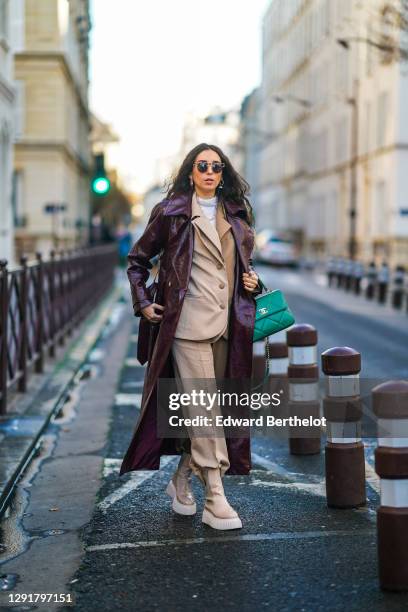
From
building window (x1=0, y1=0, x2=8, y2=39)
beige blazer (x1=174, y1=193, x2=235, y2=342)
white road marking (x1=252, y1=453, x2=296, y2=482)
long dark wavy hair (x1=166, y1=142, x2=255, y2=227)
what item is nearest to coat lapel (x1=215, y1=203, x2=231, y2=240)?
beige blazer (x1=174, y1=193, x2=235, y2=342)

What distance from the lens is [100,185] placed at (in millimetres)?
23484

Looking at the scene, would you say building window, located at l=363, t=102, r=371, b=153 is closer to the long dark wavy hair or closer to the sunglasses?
the long dark wavy hair

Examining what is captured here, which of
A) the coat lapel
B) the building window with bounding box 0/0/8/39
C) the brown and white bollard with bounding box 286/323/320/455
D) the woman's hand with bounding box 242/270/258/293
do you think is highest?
the building window with bounding box 0/0/8/39

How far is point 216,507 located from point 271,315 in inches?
38.2

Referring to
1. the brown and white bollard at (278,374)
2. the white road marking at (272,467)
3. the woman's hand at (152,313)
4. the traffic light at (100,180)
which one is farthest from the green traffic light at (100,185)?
the woman's hand at (152,313)

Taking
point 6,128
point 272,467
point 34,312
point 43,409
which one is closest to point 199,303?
point 272,467

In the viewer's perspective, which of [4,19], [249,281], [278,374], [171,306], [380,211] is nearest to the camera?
[171,306]

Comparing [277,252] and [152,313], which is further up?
[152,313]

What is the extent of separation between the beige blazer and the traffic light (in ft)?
57.7

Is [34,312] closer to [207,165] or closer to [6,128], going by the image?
[207,165]

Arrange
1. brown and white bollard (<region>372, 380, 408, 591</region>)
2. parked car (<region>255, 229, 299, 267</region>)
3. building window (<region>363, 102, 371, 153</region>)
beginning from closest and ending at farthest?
1. brown and white bollard (<region>372, 380, 408, 591</region>)
2. building window (<region>363, 102, 371, 153</region>)
3. parked car (<region>255, 229, 299, 267</region>)

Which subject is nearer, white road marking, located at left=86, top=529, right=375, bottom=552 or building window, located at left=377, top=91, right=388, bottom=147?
white road marking, located at left=86, top=529, right=375, bottom=552

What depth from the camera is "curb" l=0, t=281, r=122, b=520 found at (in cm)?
701

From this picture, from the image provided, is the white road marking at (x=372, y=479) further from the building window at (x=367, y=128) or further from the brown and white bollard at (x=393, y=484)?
the building window at (x=367, y=128)
